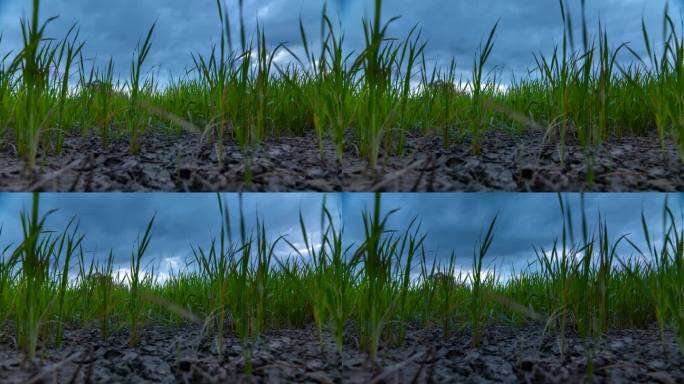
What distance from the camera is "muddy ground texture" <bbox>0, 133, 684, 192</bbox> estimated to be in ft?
6.39

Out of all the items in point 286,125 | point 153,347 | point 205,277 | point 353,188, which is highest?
point 286,125

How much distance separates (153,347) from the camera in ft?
8.19

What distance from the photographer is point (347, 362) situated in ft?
6.88

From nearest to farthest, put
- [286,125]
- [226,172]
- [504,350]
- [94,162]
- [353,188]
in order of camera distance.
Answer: [353,188]
[226,172]
[94,162]
[504,350]
[286,125]

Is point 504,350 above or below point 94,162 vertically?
below

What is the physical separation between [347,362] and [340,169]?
0.63 m

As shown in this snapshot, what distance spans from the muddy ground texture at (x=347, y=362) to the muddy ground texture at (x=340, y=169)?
21.8 inches

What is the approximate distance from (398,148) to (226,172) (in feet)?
2.06

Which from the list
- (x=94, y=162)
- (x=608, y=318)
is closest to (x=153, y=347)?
(x=94, y=162)

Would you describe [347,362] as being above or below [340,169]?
below

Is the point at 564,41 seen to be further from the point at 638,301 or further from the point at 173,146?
the point at 638,301

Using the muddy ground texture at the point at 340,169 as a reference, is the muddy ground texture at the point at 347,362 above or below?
below

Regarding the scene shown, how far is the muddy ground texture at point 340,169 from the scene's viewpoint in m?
1.95

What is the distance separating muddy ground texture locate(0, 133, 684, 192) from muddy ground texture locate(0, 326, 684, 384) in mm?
555
